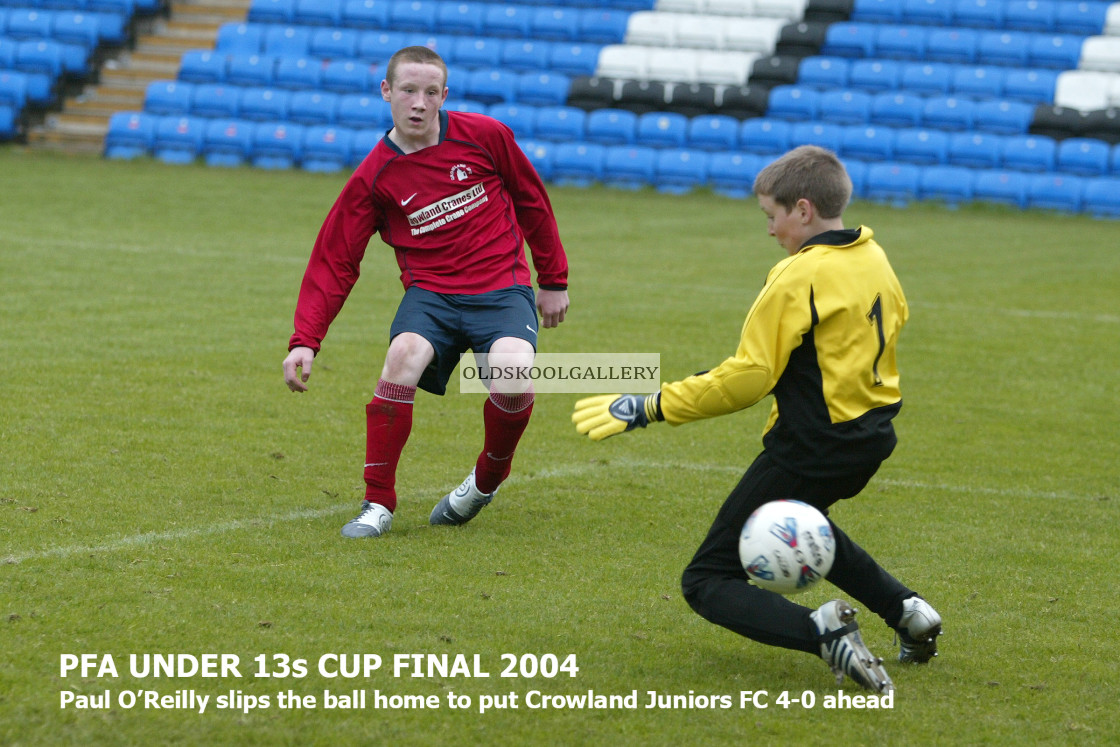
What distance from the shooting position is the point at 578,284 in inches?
482

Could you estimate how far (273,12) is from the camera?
89.6ft

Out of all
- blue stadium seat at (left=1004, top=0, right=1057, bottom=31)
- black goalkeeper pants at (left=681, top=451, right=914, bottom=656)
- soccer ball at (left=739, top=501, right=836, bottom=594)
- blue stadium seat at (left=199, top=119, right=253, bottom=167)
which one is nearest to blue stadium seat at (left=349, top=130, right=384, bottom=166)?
blue stadium seat at (left=199, top=119, right=253, bottom=167)

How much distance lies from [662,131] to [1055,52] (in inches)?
288

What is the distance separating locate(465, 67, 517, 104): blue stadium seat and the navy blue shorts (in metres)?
19.7

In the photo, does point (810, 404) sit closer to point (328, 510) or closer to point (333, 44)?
point (328, 510)

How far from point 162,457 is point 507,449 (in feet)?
5.59

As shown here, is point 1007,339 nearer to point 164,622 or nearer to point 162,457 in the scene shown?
point 162,457

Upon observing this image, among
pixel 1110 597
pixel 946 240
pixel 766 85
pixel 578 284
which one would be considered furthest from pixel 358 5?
pixel 1110 597

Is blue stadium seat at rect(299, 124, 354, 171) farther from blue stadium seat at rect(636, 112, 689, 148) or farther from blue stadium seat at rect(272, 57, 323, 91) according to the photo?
blue stadium seat at rect(636, 112, 689, 148)

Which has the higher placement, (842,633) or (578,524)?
→ (842,633)

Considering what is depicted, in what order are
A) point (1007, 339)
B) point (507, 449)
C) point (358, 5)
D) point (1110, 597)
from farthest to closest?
point (358, 5)
point (1007, 339)
point (507, 449)
point (1110, 597)

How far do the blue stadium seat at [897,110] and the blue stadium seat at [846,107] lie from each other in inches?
5.7

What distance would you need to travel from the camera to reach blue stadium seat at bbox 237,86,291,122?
24.1m

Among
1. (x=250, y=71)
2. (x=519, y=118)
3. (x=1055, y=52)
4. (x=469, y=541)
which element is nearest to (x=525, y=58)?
(x=519, y=118)
